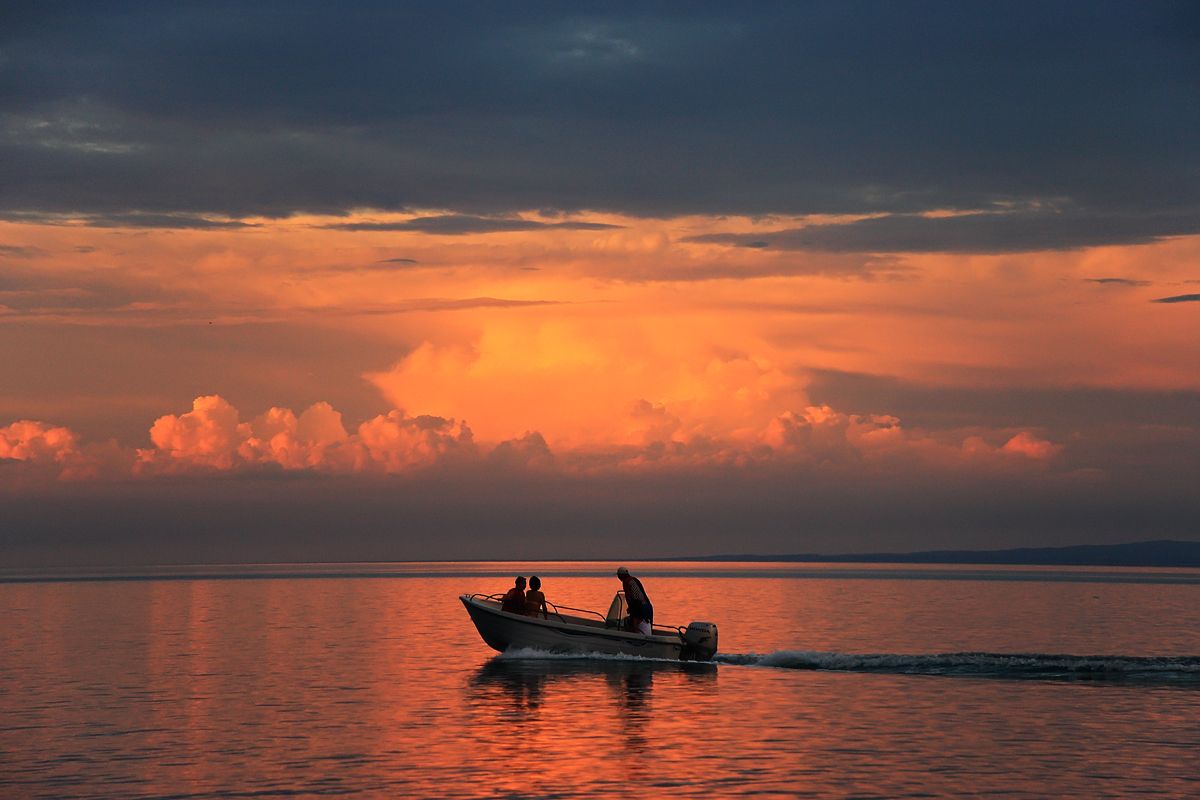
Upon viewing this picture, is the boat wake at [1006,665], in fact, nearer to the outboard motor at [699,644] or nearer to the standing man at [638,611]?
the outboard motor at [699,644]

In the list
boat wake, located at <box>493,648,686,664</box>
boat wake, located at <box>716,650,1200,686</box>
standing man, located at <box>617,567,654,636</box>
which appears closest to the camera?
boat wake, located at <box>716,650,1200,686</box>

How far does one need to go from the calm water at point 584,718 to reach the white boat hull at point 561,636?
574 millimetres

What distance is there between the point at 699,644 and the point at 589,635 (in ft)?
14.2

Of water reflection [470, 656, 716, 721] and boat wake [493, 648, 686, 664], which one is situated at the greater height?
boat wake [493, 648, 686, 664]

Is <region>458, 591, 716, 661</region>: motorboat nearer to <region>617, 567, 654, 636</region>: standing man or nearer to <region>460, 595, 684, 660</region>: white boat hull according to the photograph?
<region>460, 595, 684, 660</region>: white boat hull

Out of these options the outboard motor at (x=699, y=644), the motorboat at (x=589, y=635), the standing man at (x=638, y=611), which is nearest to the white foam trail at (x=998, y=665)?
the outboard motor at (x=699, y=644)

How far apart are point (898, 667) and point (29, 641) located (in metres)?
41.3

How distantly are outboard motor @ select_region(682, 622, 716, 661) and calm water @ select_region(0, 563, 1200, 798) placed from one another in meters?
0.64

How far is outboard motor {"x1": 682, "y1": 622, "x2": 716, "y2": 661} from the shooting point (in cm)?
4856

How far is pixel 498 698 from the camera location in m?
40.4

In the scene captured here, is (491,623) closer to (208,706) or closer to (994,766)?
(208,706)

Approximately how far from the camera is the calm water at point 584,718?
87.5 ft

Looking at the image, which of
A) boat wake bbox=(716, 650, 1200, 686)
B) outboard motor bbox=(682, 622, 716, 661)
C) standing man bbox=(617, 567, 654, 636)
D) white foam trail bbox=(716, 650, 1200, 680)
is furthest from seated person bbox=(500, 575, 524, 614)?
boat wake bbox=(716, 650, 1200, 686)

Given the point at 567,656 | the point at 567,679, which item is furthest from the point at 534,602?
the point at 567,679
